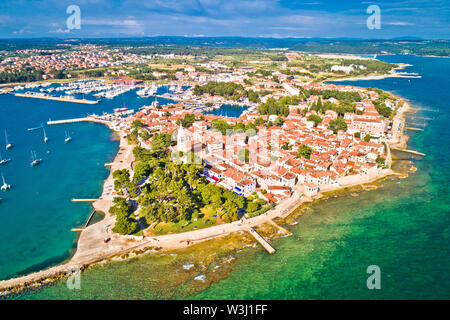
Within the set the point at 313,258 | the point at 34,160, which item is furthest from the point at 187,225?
the point at 34,160

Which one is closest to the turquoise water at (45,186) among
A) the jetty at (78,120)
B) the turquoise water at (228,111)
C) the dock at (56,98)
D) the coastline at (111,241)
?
the coastline at (111,241)

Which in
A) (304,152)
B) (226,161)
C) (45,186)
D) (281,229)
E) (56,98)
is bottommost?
(281,229)

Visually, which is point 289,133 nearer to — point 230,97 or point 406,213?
point 406,213

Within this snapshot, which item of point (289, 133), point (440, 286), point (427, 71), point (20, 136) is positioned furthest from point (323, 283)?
point (427, 71)

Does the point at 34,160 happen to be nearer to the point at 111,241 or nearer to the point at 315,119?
the point at 111,241

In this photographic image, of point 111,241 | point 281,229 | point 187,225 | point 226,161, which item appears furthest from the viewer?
point 226,161

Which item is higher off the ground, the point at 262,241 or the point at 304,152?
the point at 304,152

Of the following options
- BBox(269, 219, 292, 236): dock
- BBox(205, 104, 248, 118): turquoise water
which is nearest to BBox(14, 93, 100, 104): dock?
BBox(205, 104, 248, 118): turquoise water
